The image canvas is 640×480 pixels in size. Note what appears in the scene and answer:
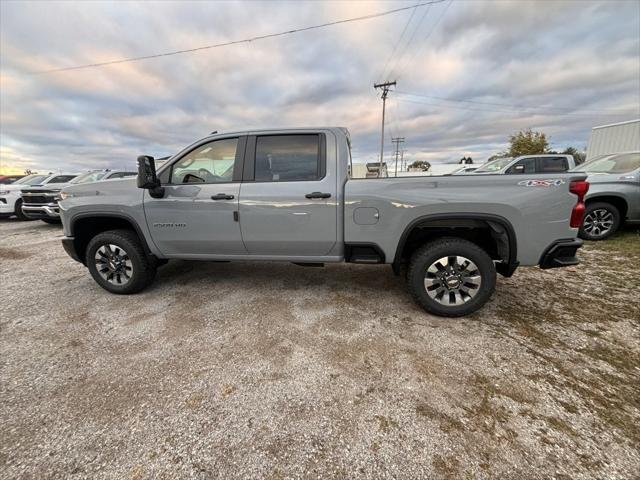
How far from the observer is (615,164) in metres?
5.80

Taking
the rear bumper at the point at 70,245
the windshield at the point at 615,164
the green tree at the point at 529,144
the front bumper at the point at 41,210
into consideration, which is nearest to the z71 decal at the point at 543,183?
the windshield at the point at 615,164

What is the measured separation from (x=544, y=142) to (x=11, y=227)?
46714mm

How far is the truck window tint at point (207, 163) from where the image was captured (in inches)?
128

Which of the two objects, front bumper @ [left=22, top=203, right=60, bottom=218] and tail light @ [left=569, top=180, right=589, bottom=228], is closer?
tail light @ [left=569, top=180, right=589, bottom=228]

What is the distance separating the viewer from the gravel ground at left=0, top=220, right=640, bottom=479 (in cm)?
155

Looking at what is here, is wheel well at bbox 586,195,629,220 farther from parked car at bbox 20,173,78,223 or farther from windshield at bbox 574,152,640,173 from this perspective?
parked car at bbox 20,173,78,223

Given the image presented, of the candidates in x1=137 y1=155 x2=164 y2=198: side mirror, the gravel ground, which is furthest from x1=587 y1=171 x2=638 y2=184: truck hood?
x1=137 y1=155 x2=164 y2=198: side mirror

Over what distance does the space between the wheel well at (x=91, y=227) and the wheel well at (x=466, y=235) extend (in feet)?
10.2

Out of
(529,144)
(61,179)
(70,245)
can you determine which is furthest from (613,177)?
(529,144)

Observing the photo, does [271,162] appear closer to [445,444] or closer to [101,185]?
[101,185]

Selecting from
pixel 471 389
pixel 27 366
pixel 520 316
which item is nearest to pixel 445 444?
pixel 471 389

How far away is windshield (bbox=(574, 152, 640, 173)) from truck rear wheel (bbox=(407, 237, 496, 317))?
17.2ft

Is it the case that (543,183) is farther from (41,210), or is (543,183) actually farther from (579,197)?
(41,210)

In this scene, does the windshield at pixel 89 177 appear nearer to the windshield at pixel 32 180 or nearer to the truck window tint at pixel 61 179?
the truck window tint at pixel 61 179
